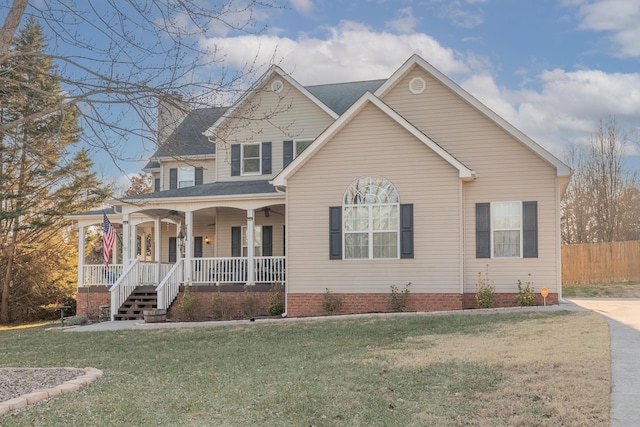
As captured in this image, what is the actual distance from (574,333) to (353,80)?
15.7 m

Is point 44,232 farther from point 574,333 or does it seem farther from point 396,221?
point 574,333

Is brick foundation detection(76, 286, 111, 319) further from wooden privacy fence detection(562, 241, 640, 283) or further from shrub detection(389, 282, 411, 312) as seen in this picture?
wooden privacy fence detection(562, 241, 640, 283)

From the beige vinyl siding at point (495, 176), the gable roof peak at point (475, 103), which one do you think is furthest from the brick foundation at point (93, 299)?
the beige vinyl siding at point (495, 176)

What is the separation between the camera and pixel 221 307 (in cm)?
1859

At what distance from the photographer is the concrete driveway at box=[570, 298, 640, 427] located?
233 inches

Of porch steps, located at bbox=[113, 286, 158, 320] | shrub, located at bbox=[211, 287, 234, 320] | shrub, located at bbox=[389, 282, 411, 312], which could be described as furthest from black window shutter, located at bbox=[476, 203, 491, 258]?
porch steps, located at bbox=[113, 286, 158, 320]

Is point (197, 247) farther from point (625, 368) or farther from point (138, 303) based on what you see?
point (625, 368)

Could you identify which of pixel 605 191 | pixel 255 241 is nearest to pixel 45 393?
pixel 255 241

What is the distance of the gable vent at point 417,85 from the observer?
17922 mm

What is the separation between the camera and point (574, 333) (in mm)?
10773

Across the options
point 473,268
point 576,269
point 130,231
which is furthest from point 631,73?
point 130,231

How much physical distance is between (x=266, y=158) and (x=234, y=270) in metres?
4.32

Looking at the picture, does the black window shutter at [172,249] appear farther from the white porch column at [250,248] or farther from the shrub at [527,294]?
the shrub at [527,294]

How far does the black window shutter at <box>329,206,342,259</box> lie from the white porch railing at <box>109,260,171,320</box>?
6.79 meters
